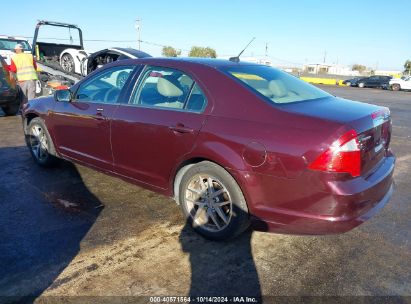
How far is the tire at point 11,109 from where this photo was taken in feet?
32.7

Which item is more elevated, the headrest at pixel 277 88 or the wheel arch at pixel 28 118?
the headrest at pixel 277 88

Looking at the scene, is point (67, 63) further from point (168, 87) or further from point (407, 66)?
point (407, 66)

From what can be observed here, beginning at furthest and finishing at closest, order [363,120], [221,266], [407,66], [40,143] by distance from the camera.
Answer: [407,66] → [40,143] → [221,266] → [363,120]

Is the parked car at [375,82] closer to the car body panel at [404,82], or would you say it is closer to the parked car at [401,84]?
the parked car at [401,84]

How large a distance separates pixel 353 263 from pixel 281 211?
2.61 feet

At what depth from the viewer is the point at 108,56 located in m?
10.9

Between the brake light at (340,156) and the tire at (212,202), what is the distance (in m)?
0.73

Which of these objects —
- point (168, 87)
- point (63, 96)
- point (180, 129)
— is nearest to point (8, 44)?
point (63, 96)

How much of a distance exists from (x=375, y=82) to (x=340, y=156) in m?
37.6

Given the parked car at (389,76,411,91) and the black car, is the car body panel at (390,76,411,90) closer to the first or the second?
the parked car at (389,76,411,91)

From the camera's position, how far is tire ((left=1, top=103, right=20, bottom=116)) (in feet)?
32.7

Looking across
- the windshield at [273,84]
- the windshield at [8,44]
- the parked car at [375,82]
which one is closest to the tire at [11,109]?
the windshield at [8,44]

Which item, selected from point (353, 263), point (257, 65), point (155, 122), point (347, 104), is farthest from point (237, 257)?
point (257, 65)

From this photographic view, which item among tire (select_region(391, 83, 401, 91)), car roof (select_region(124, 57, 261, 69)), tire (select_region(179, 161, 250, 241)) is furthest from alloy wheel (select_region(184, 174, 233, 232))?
tire (select_region(391, 83, 401, 91))
